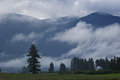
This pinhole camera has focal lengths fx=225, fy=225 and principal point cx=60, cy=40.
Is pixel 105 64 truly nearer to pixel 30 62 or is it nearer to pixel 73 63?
pixel 73 63

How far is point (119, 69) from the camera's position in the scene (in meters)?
125

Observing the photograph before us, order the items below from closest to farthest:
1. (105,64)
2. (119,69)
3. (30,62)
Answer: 1. (30,62)
2. (119,69)
3. (105,64)

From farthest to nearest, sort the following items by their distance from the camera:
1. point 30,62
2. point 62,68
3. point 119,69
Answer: point 62,68
point 119,69
point 30,62

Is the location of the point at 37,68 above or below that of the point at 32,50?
below

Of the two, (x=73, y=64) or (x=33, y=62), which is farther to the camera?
(x=73, y=64)

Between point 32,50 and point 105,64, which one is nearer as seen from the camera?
point 32,50

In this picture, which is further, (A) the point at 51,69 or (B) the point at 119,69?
(A) the point at 51,69

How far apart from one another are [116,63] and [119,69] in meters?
4.29

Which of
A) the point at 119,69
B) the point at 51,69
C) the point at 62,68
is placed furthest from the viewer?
the point at 62,68

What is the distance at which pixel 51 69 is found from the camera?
141 meters

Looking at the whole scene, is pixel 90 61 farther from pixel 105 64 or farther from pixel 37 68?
pixel 37 68

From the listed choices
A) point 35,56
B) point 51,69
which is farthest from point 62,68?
point 35,56

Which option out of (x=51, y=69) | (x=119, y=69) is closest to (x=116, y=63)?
(x=119, y=69)

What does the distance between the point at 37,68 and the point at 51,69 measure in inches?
2901
